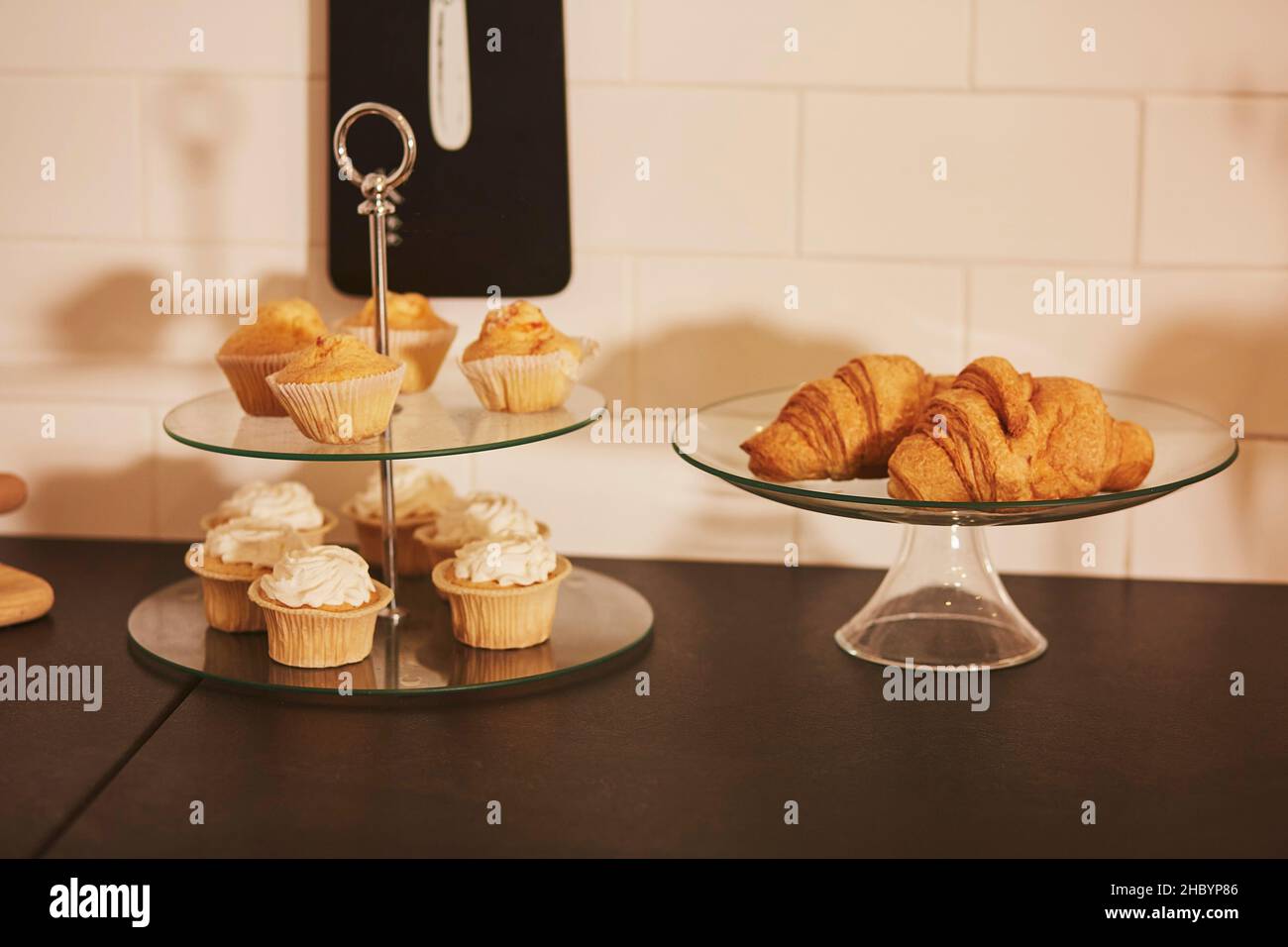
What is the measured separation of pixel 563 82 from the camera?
1.27m

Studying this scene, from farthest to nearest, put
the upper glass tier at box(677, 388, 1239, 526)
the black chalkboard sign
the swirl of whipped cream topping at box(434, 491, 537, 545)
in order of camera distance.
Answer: the black chalkboard sign, the swirl of whipped cream topping at box(434, 491, 537, 545), the upper glass tier at box(677, 388, 1239, 526)

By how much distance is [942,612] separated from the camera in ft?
3.66

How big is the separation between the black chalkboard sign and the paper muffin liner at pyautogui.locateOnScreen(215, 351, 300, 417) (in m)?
0.22

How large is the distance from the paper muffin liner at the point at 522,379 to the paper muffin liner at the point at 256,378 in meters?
0.14

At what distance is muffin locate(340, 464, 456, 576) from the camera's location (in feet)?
4.12

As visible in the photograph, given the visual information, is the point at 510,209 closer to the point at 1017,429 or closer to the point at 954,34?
the point at 954,34

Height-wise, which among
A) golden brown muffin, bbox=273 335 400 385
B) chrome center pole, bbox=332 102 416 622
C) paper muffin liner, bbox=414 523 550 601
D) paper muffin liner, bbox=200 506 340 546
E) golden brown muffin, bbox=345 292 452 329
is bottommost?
paper muffin liner, bbox=414 523 550 601

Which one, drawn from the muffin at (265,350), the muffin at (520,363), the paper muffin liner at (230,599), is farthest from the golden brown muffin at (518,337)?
the paper muffin liner at (230,599)

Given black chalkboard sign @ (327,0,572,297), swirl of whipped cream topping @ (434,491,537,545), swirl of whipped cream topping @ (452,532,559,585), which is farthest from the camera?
black chalkboard sign @ (327,0,572,297)

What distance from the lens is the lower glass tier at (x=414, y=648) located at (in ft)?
3.38

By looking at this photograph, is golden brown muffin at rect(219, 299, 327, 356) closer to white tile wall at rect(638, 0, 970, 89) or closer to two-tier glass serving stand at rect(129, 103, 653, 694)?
two-tier glass serving stand at rect(129, 103, 653, 694)

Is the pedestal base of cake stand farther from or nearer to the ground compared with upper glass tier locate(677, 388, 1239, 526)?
nearer to the ground

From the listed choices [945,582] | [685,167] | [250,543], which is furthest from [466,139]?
[945,582]

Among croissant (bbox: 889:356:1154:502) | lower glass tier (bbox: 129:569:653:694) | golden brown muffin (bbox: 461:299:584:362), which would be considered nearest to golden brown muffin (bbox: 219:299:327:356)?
golden brown muffin (bbox: 461:299:584:362)
